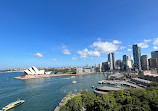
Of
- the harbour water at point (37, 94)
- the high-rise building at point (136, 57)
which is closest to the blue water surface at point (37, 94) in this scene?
the harbour water at point (37, 94)

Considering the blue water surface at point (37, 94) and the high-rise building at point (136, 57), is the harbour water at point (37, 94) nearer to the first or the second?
the blue water surface at point (37, 94)

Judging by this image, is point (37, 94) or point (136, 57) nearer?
point (37, 94)

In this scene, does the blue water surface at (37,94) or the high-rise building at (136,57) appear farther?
the high-rise building at (136,57)

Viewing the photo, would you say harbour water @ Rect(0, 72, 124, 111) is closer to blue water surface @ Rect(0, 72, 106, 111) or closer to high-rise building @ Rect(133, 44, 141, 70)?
blue water surface @ Rect(0, 72, 106, 111)

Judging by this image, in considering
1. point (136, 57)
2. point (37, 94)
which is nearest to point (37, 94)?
point (37, 94)

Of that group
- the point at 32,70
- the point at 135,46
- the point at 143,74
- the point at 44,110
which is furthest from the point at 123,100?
the point at 135,46

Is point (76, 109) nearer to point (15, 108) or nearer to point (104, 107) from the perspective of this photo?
point (104, 107)

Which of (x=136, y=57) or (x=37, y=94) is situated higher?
(x=136, y=57)

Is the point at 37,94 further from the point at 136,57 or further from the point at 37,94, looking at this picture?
the point at 136,57

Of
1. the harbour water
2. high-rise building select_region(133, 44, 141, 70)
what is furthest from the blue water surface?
high-rise building select_region(133, 44, 141, 70)

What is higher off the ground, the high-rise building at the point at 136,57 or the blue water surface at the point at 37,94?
the high-rise building at the point at 136,57

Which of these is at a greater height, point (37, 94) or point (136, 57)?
point (136, 57)
